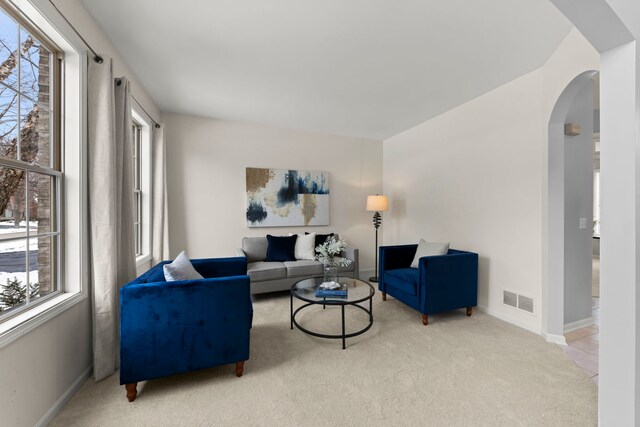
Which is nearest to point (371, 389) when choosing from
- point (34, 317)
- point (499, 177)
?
point (34, 317)

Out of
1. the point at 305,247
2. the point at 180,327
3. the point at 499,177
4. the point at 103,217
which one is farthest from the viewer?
the point at 305,247

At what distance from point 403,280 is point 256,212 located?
2506mm

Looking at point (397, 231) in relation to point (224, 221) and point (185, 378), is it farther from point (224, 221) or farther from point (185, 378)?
point (185, 378)

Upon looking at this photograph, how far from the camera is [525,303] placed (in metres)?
2.83

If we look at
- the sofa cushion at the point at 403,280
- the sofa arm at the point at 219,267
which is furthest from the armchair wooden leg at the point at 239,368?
the sofa cushion at the point at 403,280

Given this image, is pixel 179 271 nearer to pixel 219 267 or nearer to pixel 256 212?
pixel 219 267

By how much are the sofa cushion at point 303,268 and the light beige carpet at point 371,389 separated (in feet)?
3.96

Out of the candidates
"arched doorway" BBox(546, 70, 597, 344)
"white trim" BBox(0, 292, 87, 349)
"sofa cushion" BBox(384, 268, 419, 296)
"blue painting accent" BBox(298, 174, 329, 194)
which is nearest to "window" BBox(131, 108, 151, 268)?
"white trim" BBox(0, 292, 87, 349)

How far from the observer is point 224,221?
4332mm

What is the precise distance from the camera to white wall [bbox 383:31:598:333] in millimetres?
2674

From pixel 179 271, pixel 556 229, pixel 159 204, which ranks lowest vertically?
pixel 179 271

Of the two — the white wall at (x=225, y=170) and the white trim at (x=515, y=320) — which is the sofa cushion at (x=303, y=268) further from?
the white trim at (x=515, y=320)

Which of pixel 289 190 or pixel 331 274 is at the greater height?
pixel 289 190

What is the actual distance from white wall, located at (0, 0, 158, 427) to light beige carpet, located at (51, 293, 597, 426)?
0.15m
